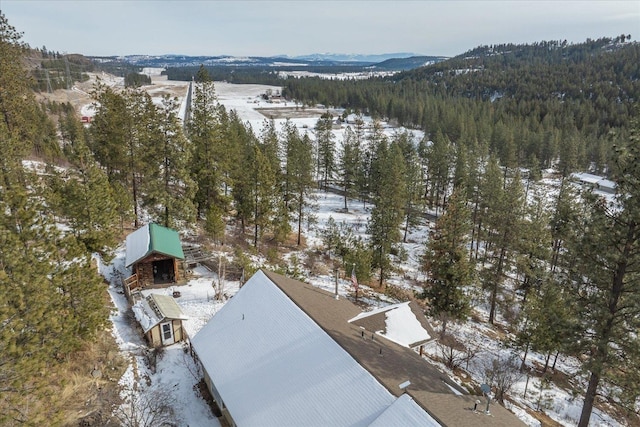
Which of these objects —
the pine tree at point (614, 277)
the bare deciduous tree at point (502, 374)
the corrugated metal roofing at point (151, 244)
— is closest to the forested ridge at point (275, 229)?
the pine tree at point (614, 277)

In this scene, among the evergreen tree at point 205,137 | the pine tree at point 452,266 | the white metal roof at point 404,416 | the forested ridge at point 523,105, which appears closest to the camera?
the white metal roof at point 404,416

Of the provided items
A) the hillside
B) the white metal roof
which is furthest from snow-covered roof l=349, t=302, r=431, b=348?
the hillside

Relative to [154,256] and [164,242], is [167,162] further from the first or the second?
[154,256]

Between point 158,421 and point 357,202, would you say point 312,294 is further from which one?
point 357,202

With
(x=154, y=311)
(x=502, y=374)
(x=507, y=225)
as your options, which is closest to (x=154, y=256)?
(x=154, y=311)

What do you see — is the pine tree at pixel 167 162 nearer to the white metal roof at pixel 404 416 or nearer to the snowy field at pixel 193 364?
the snowy field at pixel 193 364
